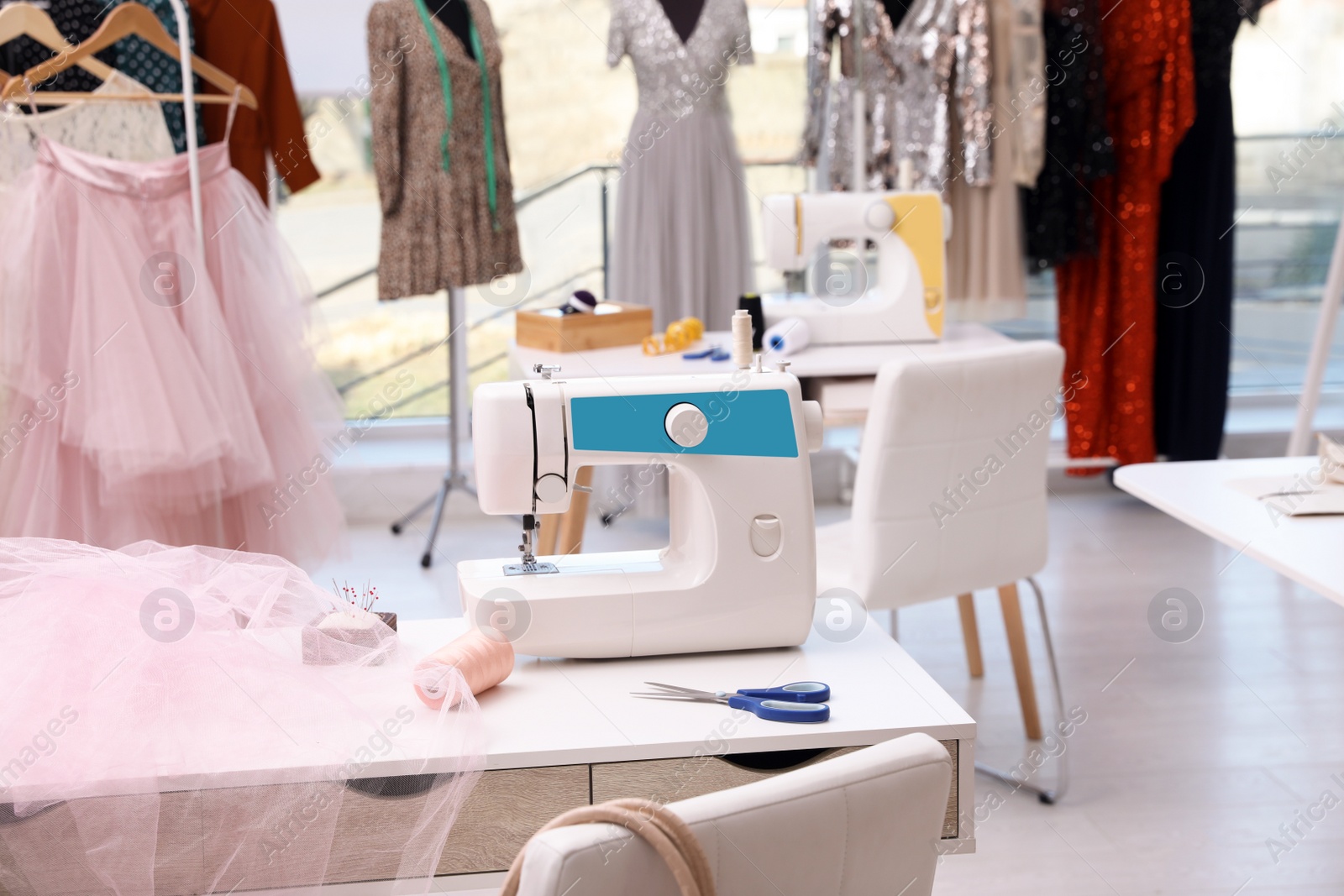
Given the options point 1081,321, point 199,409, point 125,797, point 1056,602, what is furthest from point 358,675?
point 1081,321

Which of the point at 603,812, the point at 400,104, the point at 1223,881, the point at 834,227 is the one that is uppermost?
the point at 400,104

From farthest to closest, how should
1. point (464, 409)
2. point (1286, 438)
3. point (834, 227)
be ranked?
point (1286, 438) → point (464, 409) → point (834, 227)

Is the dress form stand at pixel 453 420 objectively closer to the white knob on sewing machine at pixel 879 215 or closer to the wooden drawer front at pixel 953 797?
the white knob on sewing machine at pixel 879 215

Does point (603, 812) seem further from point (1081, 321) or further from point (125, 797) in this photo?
point (1081, 321)

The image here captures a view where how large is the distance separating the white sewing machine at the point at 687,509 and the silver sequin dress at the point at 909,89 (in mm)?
2762

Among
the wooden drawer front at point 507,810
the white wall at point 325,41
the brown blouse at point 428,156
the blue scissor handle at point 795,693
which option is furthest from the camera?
the white wall at point 325,41

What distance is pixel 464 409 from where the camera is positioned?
14.7 ft

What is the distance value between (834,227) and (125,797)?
2.29m

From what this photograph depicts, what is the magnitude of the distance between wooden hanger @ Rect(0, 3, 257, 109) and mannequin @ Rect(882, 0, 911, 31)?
2.04 meters

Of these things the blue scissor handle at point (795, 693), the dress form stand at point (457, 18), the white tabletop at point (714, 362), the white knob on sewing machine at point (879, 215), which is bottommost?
the blue scissor handle at point (795, 693)

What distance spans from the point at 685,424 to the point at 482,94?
108 inches

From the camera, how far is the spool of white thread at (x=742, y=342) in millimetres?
1577

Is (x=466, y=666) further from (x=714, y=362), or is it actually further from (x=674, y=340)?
(x=674, y=340)

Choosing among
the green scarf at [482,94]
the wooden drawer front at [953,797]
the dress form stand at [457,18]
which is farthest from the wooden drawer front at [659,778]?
the dress form stand at [457,18]
